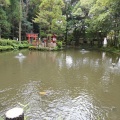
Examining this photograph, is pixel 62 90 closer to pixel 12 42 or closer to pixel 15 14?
pixel 12 42

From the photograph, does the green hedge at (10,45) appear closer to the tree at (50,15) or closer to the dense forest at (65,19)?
the dense forest at (65,19)

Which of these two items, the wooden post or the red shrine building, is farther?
the red shrine building

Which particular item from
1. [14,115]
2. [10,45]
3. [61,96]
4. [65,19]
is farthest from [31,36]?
[14,115]

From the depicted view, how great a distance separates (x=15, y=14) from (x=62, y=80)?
1975cm

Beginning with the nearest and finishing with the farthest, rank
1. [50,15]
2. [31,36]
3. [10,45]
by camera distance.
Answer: [10,45] < [50,15] < [31,36]

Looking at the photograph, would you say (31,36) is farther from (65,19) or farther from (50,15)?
(65,19)

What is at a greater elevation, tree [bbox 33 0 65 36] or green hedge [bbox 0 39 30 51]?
tree [bbox 33 0 65 36]

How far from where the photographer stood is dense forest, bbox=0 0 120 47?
19.8 metres

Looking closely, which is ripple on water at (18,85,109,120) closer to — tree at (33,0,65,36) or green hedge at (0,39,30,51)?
green hedge at (0,39,30,51)

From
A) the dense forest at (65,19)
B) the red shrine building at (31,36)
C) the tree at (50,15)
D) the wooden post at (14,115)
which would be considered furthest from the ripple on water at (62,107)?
the red shrine building at (31,36)

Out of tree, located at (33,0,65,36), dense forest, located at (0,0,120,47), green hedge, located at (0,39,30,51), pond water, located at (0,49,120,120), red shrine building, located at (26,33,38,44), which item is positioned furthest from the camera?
red shrine building, located at (26,33,38,44)

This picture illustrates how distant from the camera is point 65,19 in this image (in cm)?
2392

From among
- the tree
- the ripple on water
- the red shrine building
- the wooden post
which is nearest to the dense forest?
the tree

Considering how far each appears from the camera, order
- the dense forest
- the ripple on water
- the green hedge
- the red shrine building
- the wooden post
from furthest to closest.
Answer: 1. the red shrine building
2. the dense forest
3. the green hedge
4. the ripple on water
5. the wooden post
